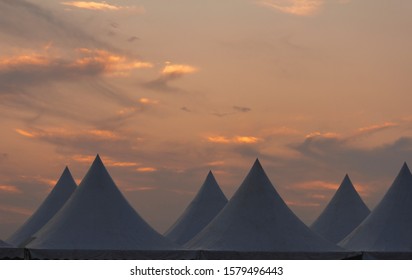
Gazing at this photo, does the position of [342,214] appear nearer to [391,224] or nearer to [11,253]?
[391,224]

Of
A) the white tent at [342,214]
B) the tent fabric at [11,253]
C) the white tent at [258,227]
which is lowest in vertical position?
the tent fabric at [11,253]

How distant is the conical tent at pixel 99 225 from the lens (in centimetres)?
4288

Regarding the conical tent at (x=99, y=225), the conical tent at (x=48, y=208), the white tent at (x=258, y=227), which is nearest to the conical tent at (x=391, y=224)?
the white tent at (x=258, y=227)

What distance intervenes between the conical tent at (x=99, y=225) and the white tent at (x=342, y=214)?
25.0 meters

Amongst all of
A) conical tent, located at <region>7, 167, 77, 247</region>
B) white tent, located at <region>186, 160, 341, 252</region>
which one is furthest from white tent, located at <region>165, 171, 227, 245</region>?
white tent, located at <region>186, 160, 341, 252</region>

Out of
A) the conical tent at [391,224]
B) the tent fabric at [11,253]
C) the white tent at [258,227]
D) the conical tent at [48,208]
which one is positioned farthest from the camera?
the conical tent at [48,208]

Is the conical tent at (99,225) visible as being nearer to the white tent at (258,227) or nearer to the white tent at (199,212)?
the white tent at (258,227)

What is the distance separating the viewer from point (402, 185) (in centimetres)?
4912

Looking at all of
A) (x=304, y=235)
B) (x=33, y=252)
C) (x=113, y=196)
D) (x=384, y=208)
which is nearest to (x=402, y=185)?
(x=384, y=208)

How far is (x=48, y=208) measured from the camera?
67.2 m

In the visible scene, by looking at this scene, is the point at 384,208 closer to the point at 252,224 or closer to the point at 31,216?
the point at 252,224

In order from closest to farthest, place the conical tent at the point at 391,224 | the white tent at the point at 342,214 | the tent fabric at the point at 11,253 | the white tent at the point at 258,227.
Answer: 1. the tent fabric at the point at 11,253
2. the white tent at the point at 258,227
3. the conical tent at the point at 391,224
4. the white tent at the point at 342,214
